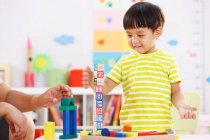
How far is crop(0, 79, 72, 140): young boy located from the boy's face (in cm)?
29

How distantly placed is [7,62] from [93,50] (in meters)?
0.82

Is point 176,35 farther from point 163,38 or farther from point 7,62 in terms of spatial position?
point 7,62

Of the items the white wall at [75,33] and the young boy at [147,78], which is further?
the white wall at [75,33]

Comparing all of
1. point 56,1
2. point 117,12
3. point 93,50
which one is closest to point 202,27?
point 117,12

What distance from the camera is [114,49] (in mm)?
Result: 3926

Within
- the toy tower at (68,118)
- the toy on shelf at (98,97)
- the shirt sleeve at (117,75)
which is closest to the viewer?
the toy on shelf at (98,97)

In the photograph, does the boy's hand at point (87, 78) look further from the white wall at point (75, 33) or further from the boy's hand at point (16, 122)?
the white wall at point (75, 33)

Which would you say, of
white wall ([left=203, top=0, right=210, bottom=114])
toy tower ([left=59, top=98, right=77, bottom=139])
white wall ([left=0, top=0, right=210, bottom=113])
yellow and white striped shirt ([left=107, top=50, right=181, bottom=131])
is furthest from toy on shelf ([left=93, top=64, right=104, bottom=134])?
white wall ([left=203, top=0, right=210, bottom=114])

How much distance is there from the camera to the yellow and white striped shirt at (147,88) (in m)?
1.42

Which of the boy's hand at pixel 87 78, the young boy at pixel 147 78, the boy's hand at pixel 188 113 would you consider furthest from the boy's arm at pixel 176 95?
the boy's hand at pixel 87 78

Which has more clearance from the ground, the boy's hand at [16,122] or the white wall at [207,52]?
the white wall at [207,52]

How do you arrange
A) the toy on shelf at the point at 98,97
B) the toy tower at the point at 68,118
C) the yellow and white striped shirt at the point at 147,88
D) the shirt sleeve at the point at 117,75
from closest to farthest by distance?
the toy on shelf at the point at 98,97
the toy tower at the point at 68,118
the yellow and white striped shirt at the point at 147,88
the shirt sleeve at the point at 117,75

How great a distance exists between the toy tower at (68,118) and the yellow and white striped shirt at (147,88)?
22 cm

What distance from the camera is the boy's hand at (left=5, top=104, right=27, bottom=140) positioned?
3.95 feet
